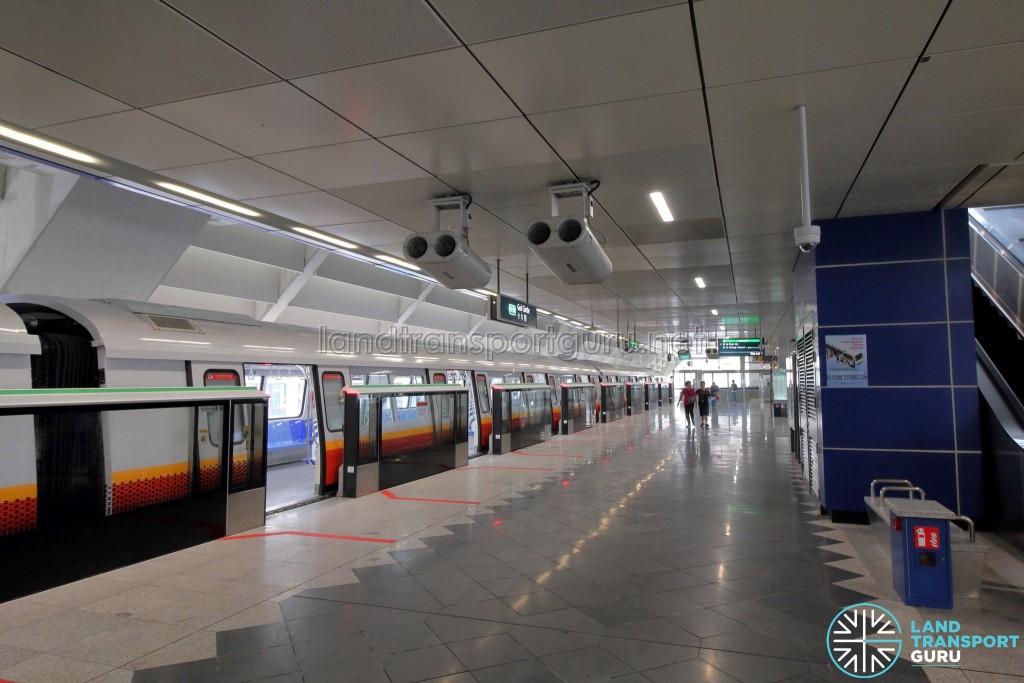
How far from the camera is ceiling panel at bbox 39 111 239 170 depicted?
441 cm

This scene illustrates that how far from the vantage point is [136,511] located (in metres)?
5.69

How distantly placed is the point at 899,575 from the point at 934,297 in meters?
3.71

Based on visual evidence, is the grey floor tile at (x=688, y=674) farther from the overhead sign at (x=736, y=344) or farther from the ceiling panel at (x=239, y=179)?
the overhead sign at (x=736, y=344)

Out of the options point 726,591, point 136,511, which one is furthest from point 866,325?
point 136,511

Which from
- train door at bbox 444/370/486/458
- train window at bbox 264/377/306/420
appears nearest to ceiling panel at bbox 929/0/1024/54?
train door at bbox 444/370/486/458

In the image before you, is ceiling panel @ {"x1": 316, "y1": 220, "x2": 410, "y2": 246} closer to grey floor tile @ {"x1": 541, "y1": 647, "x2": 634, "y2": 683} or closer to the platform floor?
the platform floor

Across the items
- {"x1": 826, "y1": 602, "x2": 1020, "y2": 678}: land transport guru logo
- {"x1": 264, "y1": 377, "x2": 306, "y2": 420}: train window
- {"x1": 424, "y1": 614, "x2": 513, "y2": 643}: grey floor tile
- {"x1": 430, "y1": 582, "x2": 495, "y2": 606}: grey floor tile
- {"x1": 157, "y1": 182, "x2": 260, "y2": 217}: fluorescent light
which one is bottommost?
{"x1": 826, "y1": 602, "x2": 1020, "y2": 678}: land transport guru logo

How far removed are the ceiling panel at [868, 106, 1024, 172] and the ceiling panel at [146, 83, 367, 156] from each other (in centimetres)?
422

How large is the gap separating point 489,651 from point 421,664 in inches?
17.4

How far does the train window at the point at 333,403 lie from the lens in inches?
362

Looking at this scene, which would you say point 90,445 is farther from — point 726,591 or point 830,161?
point 830,161

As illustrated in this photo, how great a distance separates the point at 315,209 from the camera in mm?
6703

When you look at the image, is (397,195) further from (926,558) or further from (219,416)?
(926,558)

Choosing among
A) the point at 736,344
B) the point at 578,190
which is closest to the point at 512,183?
the point at 578,190
